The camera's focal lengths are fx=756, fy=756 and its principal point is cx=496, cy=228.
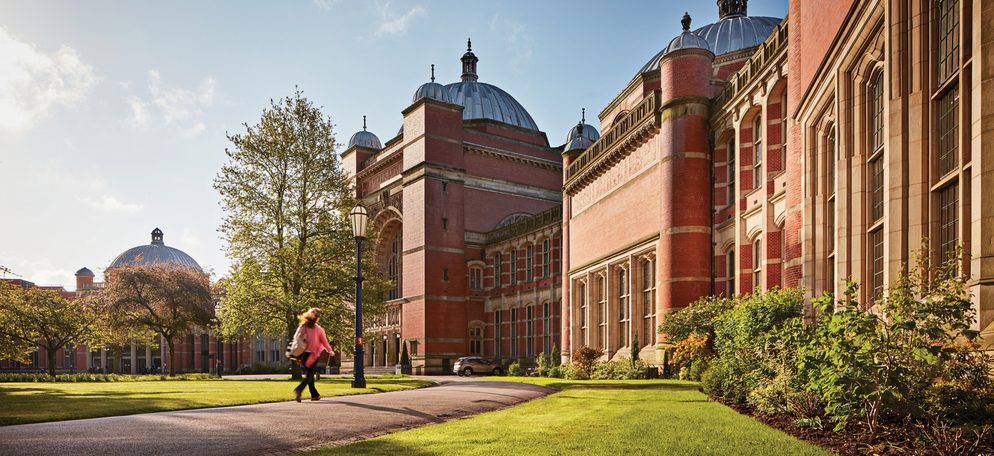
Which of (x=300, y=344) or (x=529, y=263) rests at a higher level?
(x=529, y=263)

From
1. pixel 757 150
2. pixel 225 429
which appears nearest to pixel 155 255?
pixel 757 150

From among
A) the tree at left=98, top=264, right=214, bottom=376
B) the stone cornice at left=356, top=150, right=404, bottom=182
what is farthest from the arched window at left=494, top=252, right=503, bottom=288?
the tree at left=98, top=264, right=214, bottom=376

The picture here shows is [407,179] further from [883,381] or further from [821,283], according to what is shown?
[883,381]

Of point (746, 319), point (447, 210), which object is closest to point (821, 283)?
point (746, 319)

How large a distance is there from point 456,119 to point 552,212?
11030mm

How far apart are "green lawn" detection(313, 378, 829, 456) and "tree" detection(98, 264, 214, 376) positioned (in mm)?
38083

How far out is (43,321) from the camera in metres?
39.8

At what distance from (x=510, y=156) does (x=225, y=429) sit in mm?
46782

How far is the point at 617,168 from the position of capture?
110 ft

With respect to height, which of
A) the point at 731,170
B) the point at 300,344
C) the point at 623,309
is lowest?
the point at 623,309

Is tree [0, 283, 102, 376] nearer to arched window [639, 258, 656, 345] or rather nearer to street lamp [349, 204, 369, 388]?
street lamp [349, 204, 369, 388]

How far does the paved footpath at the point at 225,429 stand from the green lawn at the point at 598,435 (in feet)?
2.19

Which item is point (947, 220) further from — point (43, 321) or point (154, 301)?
point (154, 301)

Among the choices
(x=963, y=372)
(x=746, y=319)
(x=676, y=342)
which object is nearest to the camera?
(x=963, y=372)
